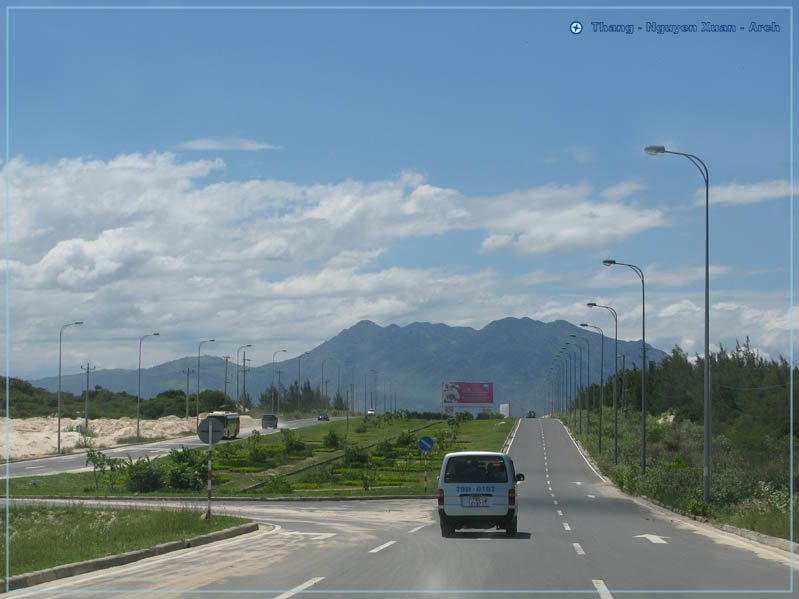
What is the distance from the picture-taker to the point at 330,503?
44.9m

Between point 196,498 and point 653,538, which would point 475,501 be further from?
point 196,498

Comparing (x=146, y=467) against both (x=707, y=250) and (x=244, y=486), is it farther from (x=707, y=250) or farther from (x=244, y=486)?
(x=707, y=250)

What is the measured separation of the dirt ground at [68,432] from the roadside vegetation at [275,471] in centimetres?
1275

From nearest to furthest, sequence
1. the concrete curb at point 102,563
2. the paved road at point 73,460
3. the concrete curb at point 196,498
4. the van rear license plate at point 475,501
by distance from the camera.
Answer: the concrete curb at point 102,563 → the van rear license plate at point 475,501 → the concrete curb at point 196,498 → the paved road at point 73,460

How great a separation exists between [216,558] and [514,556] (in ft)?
18.2

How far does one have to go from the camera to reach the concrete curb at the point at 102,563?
15.9 metres

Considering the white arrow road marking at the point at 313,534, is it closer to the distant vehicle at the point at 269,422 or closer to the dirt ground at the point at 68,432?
the dirt ground at the point at 68,432

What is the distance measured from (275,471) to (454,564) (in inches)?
2159

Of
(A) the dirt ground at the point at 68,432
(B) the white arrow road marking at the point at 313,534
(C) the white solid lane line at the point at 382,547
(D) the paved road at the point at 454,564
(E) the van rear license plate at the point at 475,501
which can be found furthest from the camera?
(A) the dirt ground at the point at 68,432

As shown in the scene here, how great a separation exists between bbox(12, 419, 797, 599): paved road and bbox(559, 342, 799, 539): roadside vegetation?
247 centimetres

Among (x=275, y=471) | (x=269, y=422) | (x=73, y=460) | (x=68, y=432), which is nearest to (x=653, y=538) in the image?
(x=275, y=471)

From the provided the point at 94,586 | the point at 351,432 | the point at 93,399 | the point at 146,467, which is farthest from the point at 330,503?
the point at 93,399

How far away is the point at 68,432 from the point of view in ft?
341

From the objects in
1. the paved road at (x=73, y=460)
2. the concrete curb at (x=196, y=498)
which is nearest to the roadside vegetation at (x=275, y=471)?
the concrete curb at (x=196, y=498)
